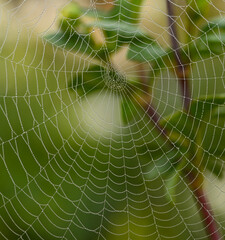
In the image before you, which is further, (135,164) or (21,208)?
(135,164)

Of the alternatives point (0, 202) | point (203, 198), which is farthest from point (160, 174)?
point (0, 202)

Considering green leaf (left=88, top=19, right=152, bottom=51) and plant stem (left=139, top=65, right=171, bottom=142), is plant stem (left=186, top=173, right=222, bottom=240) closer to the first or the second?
plant stem (left=139, top=65, right=171, bottom=142)

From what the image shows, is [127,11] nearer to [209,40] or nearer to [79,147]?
[209,40]

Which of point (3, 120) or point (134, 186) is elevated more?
point (3, 120)

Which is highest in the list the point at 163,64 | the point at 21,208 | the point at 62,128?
the point at 163,64

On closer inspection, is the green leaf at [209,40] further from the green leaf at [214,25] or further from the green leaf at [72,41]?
the green leaf at [72,41]

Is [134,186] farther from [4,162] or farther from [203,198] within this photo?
[4,162]

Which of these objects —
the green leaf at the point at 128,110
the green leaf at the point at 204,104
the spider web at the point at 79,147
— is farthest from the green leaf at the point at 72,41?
the green leaf at the point at 204,104
